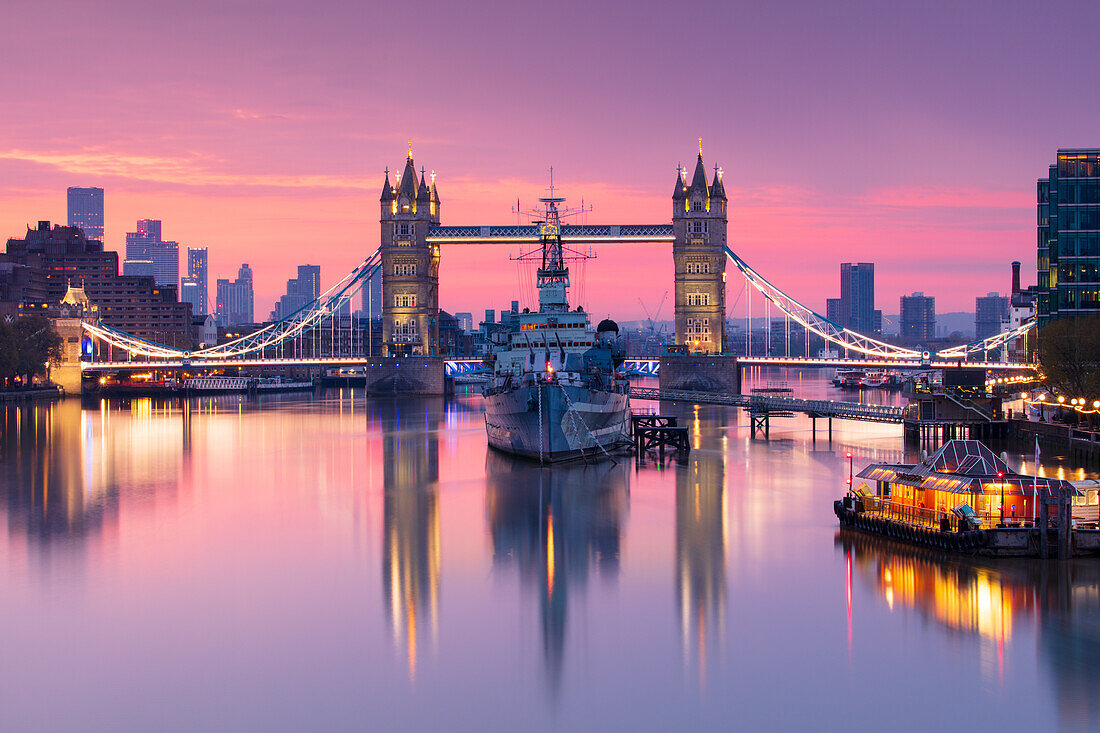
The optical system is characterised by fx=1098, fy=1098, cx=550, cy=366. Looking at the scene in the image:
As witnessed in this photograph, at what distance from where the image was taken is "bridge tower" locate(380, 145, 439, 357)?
97.6m

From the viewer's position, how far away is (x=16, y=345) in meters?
88.7

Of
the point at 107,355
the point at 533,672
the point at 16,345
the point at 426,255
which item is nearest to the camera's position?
the point at 533,672

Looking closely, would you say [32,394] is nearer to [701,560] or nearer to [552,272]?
[552,272]

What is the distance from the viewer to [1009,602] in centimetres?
2105

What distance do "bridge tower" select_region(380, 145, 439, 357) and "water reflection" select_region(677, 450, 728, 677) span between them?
59.0 m

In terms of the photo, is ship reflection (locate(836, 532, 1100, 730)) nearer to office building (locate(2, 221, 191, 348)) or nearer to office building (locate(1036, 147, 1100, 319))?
office building (locate(1036, 147, 1100, 319))

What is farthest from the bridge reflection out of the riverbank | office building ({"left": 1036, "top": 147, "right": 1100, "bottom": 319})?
the riverbank

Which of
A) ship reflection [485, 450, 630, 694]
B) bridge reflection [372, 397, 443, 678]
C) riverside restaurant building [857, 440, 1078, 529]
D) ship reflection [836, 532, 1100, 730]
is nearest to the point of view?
ship reflection [836, 532, 1100, 730]

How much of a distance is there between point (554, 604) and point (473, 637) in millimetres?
2635

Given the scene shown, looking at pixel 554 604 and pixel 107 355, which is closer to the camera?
pixel 554 604

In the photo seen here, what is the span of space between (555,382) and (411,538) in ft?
40.4

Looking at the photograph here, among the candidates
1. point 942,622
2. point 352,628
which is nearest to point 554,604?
point 352,628

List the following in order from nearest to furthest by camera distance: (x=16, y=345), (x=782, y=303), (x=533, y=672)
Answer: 1. (x=533, y=672)
2. (x=16, y=345)
3. (x=782, y=303)

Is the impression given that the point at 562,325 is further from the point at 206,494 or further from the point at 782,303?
the point at 782,303
